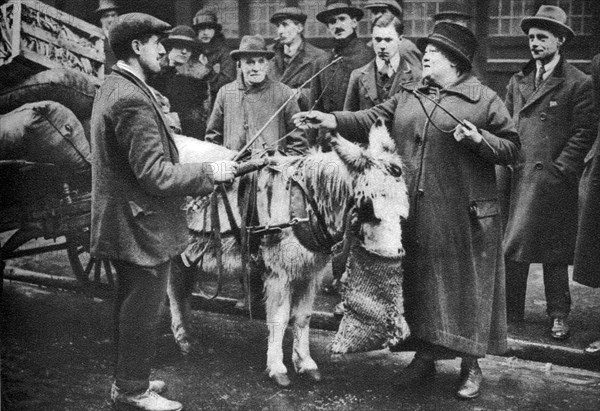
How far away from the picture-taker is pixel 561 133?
470cm

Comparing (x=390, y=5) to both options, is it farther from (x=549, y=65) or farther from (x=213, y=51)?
(x=213, y=51)

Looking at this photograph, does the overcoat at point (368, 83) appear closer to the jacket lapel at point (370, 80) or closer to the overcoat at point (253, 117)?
the jacket lapel at point (370, 80)

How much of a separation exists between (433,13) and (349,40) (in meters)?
0.73

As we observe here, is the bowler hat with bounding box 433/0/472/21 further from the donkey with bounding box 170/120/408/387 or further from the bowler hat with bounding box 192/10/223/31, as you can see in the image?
the bowler hat with bounding box 192/10/223/31

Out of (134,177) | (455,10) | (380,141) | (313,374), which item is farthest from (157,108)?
(455,10)

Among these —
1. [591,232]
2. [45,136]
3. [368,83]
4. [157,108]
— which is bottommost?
[591,232]

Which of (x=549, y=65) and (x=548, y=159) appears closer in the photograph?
(x=549, y=65)

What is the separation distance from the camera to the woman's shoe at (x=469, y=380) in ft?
13.4

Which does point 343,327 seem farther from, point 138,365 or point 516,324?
point 516,324

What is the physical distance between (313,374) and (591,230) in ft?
7.16

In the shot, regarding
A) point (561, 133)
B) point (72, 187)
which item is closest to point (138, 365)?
point (72, 187)

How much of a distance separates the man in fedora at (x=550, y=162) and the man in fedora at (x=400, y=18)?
0.75m

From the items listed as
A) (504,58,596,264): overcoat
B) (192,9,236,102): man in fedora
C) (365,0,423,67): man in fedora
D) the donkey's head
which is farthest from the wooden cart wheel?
(504,58,596,264): overcoat

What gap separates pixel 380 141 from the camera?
3.90 metres
